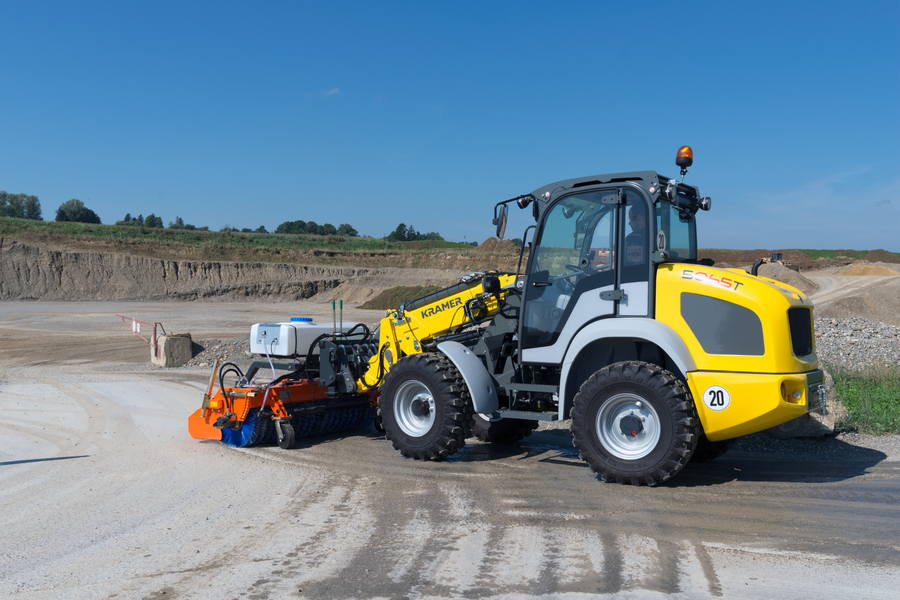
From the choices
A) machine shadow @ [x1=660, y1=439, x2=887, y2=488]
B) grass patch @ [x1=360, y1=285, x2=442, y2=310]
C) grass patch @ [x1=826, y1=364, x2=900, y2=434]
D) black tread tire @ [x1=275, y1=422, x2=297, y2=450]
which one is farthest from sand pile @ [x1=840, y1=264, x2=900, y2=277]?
black tread tire @ [x1=275, y1=422, x2=297, y2=450]

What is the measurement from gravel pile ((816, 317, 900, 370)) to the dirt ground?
681 centimetres

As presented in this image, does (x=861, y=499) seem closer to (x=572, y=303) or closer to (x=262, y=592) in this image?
(x=572, y=303)

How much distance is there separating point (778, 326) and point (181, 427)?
7349 mm

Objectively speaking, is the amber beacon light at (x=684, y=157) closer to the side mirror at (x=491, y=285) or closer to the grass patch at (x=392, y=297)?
the side mirror at (x=491, y=285)

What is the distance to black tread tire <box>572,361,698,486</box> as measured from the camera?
5.37 meters

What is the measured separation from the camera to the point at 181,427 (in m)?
8.98

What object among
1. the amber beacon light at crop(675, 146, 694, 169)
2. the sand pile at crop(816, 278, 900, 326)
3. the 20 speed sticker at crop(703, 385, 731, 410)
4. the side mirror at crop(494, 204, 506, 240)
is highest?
the amber beacon light at crop(675, 146, 694, 169)

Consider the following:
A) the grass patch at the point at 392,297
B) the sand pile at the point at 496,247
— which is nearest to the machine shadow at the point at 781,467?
the grass patch at the point at 392,297

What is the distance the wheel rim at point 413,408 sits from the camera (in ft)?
22.7

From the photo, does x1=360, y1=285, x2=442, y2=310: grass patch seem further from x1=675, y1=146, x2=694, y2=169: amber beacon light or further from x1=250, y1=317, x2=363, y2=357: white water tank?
x1=675, y1=146, x2=694, y2=169: amber beacon light

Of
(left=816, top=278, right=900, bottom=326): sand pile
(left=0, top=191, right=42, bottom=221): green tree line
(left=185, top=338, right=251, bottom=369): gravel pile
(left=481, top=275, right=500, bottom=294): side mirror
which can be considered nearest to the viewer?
(left=481, top=275, right=500, bottom=294): side mirror

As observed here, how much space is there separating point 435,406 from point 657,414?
2210 millimetres

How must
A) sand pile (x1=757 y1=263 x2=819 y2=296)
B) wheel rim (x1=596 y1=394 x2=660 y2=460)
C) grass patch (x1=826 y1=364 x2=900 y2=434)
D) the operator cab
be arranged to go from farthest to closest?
1. sand pile (x1=757 y1=263 x2=819 y2=296)
2. grass patch (x1=826 y1=364 x2=900 y2=434)
3. the operator cab
4. wheel rim (x1=596 y1=394 x2=660 y2=460)

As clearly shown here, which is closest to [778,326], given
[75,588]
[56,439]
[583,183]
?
[583,183]
